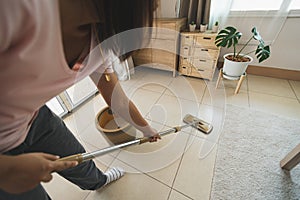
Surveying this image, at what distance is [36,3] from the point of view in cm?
20

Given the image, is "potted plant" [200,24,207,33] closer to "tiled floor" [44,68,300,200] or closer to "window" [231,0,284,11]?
"window" [231,0,284,11]

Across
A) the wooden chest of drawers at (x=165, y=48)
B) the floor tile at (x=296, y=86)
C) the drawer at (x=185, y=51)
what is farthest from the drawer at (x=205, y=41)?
the floor tile at (x=296, y=86)

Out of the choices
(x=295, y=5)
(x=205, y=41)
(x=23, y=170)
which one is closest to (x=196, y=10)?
(x=205, y=41)

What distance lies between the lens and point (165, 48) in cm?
173

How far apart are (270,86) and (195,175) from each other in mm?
1466

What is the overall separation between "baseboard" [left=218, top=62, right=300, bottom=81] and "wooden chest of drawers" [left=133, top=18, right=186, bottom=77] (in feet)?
3.26

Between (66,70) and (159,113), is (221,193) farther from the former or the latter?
(66,70)

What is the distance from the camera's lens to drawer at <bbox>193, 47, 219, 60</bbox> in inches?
61.4

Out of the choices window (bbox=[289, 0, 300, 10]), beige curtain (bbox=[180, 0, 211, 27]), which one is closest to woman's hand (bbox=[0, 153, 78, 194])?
beige curtain (bbox=[180, 0, 211, 27])

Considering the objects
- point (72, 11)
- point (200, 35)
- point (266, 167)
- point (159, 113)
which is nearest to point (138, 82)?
point (159, 113)

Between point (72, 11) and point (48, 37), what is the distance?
66mm

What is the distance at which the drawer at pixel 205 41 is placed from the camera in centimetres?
151

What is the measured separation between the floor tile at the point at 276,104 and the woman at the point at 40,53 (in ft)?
4.90

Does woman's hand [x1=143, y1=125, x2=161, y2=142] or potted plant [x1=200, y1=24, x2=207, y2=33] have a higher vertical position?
potted plant [x1=200, y1=24, x2=207, y2=33]
